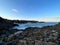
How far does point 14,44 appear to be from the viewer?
28.6ft

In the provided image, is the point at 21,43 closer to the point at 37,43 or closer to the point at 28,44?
the point at 28,44

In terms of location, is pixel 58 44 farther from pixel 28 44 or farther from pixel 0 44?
pixel 0 44

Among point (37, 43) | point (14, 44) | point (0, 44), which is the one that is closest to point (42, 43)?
point (37, 43)

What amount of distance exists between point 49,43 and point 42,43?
0.53 m

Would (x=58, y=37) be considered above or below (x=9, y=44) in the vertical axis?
above

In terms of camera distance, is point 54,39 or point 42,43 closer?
point 42,43

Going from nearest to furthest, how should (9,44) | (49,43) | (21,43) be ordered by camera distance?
1. (49,43)
2. (21,43)
3. (9,44)

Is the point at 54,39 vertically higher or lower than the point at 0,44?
higher

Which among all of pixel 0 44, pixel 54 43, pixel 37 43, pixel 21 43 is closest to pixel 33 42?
pixel 37 43

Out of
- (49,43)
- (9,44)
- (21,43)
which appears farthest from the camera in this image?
(9,44)

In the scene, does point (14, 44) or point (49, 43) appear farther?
point (14, 44)

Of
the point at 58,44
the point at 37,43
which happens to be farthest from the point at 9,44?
the point at 58,44

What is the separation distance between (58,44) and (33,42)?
1.94 meters

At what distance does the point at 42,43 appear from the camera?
25.0 ft
